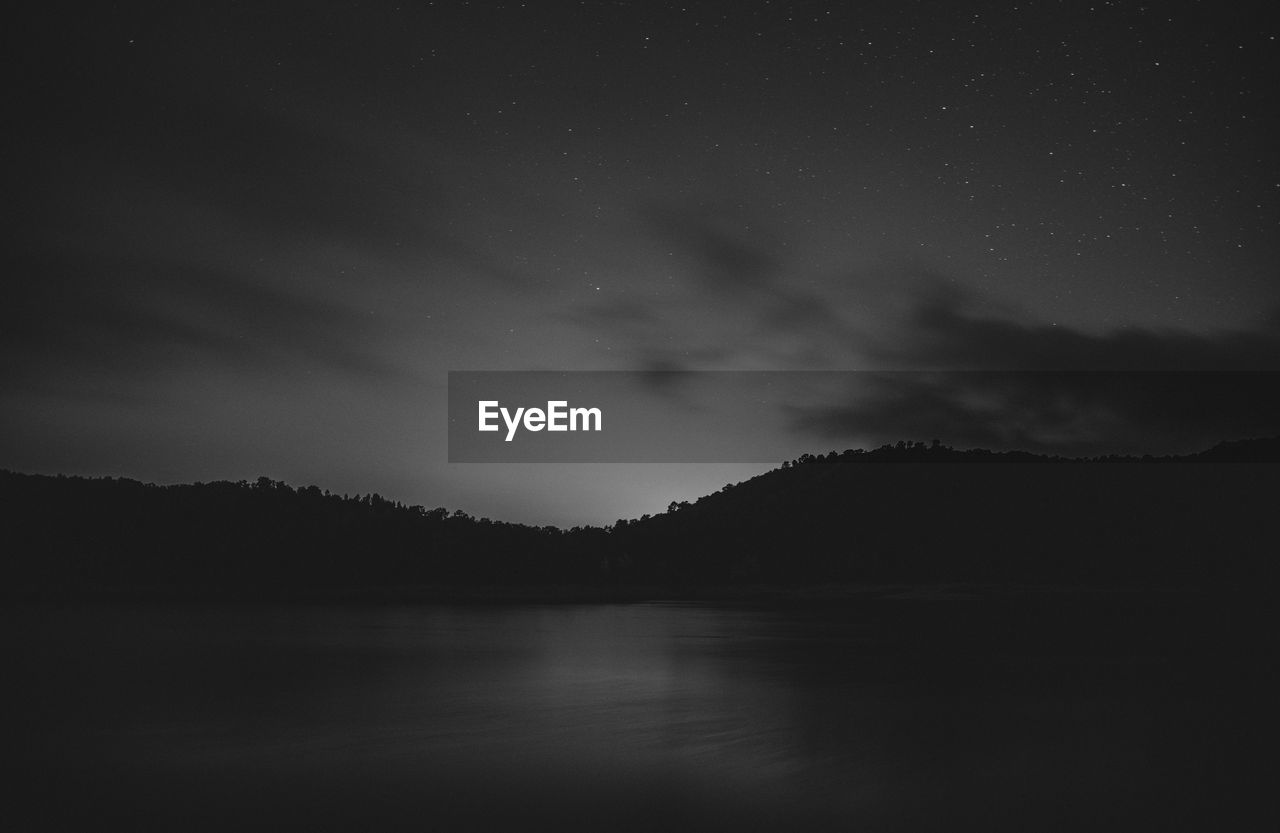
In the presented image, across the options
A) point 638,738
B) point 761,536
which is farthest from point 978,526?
point 638,738

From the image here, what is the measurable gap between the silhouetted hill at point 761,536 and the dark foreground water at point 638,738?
7263 centimetres

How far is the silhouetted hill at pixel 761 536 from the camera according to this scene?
99.6 metres

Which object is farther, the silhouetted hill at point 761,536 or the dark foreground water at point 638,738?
the silhouetted hill at point 761,536

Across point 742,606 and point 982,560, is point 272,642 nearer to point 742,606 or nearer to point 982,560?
point 742,606

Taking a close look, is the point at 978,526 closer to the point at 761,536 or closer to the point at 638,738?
the point at 761,536

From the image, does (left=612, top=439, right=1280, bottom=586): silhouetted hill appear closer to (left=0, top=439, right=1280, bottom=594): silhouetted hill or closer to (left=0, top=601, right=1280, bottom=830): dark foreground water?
(left=0, top=439, right=1280, bottom=594): silhouetted hill

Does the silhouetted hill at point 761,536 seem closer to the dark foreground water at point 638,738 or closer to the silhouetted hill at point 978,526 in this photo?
the silhouetted hill at point 978,526

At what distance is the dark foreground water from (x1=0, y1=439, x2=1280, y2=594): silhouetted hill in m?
72.6

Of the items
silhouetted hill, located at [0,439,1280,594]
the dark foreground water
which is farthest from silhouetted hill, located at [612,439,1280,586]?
the dark foreground water

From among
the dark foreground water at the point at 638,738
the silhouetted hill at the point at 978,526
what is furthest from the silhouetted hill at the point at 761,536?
the dark foreground water at the point at 638,738

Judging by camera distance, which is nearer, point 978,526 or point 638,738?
point 638,738

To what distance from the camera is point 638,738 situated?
14469 mm

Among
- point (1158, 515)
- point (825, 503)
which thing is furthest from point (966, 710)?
point (1158, 515)

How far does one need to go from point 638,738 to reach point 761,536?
9287 centimetres
